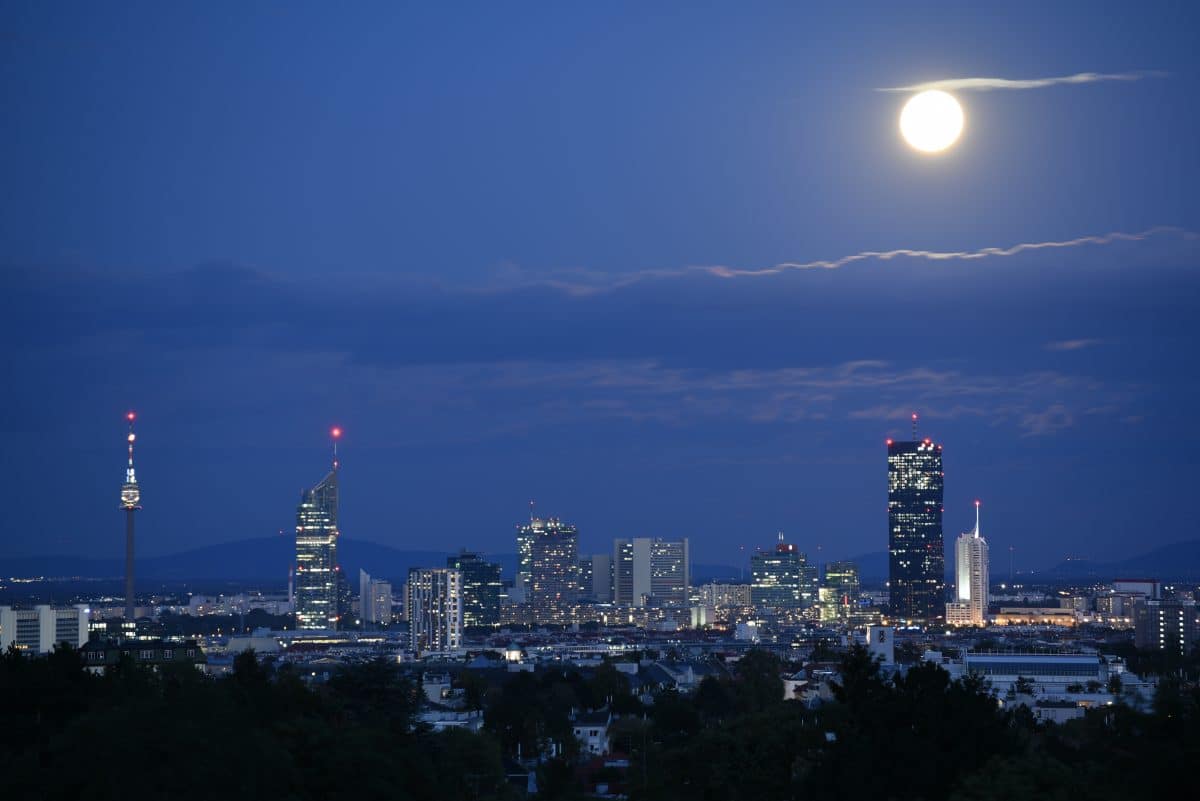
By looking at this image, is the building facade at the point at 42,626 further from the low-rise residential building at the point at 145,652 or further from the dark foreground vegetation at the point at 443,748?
the dark foreground vegetation at the point at 443,748

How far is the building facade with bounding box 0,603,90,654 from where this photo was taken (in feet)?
541

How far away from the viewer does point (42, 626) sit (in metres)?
170

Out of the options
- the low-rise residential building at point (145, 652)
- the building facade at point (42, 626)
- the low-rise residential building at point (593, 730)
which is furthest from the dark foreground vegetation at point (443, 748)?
the building facade at point (42, 626)

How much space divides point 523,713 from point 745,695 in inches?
632

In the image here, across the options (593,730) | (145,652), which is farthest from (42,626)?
(593,730)

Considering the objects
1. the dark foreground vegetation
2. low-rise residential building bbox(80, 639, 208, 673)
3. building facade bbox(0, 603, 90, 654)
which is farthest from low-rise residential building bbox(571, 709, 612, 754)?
building facade bbox(0, 603, 90, 654)

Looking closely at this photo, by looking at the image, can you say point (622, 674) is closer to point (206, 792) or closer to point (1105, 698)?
point (1105, 698)

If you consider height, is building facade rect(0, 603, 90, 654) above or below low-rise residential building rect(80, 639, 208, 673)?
above

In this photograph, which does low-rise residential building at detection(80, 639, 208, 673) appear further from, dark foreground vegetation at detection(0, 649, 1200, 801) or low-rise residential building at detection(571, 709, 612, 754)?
dark foreground vegetation at detection(0, 649, 1200, 801)

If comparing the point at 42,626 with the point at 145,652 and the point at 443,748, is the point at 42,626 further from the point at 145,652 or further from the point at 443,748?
the point at 443,748

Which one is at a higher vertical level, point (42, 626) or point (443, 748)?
point (42, 626)

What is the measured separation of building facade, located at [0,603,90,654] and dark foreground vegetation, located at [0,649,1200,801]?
11129 centimetres

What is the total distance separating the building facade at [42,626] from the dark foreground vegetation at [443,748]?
11129 centimetres

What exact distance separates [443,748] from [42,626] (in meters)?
122
